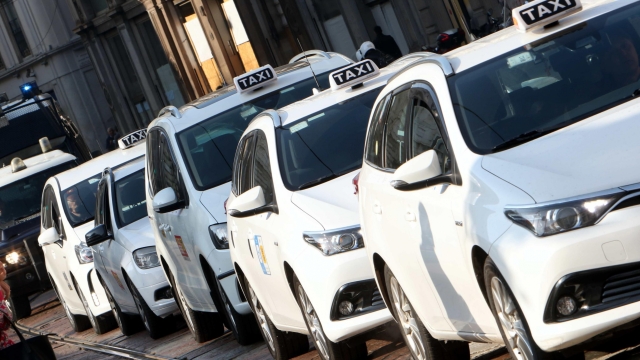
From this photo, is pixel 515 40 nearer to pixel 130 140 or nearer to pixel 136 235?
pixel 136 235

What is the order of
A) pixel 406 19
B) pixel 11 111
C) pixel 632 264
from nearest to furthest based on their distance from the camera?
pixel 632 264 < pixel 11 111 < pixel 406 19

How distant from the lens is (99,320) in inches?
613

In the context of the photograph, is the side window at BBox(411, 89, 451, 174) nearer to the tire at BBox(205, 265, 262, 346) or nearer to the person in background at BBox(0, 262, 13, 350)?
the person in background at BBox(0, 262, 13, 350)

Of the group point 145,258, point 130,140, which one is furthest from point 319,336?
point 130,140

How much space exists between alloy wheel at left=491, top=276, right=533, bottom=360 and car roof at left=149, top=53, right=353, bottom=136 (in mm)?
5785

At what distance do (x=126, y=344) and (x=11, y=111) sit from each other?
44.0 feet

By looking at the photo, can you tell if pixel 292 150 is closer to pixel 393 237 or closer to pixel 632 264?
pixel 393 237

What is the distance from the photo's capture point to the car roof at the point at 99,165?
15.2 meters

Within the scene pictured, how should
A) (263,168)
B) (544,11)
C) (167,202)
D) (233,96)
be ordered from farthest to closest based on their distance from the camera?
(233,96), (167,202), (263,168), (544,11)

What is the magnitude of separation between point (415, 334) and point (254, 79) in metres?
4.73

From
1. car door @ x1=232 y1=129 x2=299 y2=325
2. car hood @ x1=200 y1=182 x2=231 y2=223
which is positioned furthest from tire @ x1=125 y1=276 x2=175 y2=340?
car door @ x1=232 y1=129 x2=299 y2=325

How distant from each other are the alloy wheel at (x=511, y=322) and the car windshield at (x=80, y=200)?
10.5m

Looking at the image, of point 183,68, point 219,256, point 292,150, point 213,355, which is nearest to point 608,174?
point 292,150

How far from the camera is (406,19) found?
102 feet
